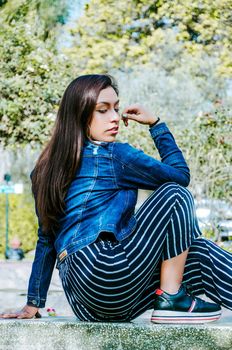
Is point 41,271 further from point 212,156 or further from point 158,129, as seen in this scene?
point 212,156

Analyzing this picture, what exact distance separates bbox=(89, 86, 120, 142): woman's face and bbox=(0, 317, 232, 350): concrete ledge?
2.12 feet

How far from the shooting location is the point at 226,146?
1038 centimetres

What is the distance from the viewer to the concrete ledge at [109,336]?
2416 mm

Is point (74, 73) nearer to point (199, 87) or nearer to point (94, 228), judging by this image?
point (199, 87)

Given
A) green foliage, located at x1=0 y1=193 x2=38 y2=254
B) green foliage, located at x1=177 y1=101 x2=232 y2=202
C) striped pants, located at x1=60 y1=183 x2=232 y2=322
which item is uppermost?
striped pants, located at x1=60 y1=183 x2=232 y2=322

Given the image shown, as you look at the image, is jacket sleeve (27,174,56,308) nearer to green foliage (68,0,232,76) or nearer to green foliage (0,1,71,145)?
green foliage (0,1,71,145)

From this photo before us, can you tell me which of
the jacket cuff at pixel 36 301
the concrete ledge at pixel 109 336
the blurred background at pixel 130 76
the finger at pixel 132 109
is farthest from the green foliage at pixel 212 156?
the concrete ledge at pixel 109 336

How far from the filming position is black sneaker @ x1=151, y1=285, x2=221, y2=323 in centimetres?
257

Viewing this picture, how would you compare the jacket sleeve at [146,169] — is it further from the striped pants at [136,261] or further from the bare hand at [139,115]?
the bare hand at [139,115]

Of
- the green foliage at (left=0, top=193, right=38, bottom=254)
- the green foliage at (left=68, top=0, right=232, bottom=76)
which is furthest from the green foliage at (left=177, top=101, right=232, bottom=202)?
the green foliage at (left=68, top=0, right=232, bottom=76)

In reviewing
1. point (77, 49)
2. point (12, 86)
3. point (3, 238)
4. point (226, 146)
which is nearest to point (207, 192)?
point (226, 146)

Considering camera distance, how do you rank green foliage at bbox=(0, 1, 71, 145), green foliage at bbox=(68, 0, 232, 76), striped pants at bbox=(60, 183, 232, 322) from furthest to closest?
1. green foliage at bbox=(68, 0, 232, 76)
2. green foliage at bbox=(0, 1, 71, 145)
3. striped pants at bbox=(60, 183, 232, 322)

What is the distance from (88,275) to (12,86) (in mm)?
11975

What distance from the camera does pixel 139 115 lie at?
2854 millimetres
